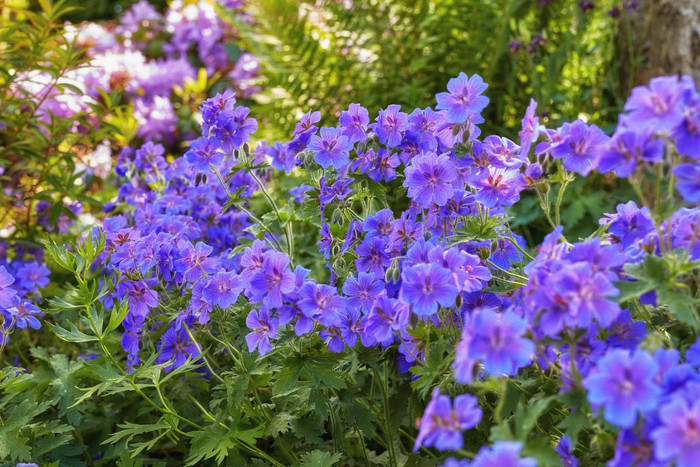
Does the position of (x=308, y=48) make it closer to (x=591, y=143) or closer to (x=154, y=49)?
(x=154, y=49)

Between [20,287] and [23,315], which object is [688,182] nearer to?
[23,315]

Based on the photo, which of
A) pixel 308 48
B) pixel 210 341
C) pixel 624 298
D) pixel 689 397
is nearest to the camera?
pixel 689 397

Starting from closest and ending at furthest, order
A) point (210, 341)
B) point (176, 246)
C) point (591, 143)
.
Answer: point (591, 143) < point (176, 246) < point (210, 341)

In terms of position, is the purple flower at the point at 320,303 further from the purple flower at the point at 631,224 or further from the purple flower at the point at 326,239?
the purple flower at the point at 631,224

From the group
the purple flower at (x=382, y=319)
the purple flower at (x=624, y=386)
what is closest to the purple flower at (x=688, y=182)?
the purple flower at (x=624, y=386)

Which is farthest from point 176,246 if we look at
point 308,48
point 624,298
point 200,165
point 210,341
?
point 308,48

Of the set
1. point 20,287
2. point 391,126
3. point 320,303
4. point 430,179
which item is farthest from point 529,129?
point 20,287
